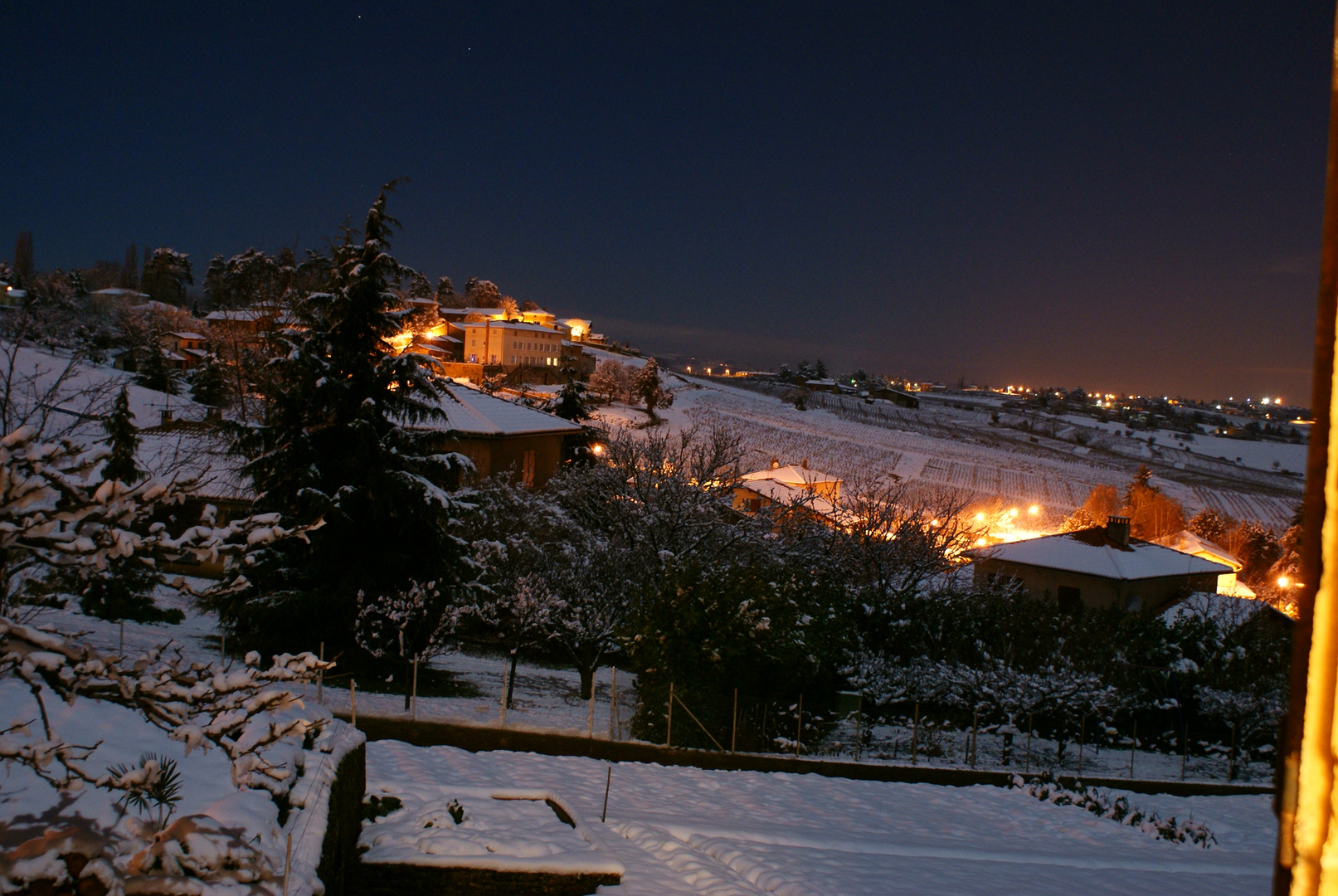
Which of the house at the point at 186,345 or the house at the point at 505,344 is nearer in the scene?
the house at the point at 186,345

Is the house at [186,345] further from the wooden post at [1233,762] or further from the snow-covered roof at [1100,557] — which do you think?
the wooden post at [1233,762]

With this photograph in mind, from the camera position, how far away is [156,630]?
60.9 feet

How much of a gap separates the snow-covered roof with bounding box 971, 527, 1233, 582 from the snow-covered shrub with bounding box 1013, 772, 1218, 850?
1516 cm

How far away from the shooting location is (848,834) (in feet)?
38.9

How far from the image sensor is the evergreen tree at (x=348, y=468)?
15375mm

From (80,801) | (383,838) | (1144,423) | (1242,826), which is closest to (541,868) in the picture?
(383,838)

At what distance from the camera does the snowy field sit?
2411 inches

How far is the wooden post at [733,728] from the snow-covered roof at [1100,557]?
59.0 ft

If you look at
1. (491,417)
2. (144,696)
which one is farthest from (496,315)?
(144,696)

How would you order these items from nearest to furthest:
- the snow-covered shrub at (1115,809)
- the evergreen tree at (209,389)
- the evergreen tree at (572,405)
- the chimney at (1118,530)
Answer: the snow-covered shrub at (1115,809) < the chimney at (1118,530) < the evergreen tree at (572,405) < the evergreen tree at (209,389)

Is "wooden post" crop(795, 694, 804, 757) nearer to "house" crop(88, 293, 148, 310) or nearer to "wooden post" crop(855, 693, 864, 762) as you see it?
"wooden post" crop(855, 693, 864, 762)

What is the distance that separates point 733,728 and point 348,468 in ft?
30.2

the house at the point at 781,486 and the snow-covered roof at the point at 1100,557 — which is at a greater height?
the house at the point at 781,486

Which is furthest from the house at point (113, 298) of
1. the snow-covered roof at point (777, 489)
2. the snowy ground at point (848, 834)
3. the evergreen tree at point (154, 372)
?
the snowy ground at point (848, 834)
